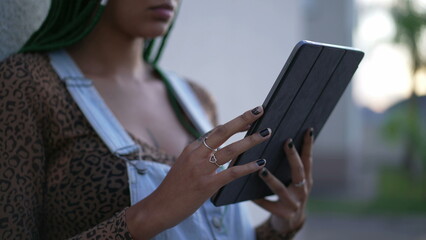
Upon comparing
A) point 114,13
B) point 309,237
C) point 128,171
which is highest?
point 114,13

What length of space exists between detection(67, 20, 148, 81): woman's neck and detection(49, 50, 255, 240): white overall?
9cm

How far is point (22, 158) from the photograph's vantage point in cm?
143

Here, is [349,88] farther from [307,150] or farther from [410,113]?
[307,150]

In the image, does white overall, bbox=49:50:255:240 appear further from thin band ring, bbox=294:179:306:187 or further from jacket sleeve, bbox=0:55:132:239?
thin band ring, bbox=294:179:306:187

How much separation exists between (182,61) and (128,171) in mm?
1801

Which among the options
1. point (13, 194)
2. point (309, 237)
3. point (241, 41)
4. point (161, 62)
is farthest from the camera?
point (309, 237)

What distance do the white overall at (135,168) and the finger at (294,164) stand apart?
0.26 m

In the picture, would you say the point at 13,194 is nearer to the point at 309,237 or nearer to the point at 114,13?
the point at 114,13

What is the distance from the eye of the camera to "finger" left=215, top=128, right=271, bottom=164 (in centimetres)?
124

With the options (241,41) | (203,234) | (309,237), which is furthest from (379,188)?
(203,234)

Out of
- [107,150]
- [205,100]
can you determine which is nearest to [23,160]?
[107,150]

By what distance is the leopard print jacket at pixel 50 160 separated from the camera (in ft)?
4.70

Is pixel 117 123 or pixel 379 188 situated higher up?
pixel 117 123

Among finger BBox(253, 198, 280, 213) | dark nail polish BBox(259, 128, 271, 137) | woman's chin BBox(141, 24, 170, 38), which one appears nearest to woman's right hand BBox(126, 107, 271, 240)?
dark nail polish BBox(259, 128, 271, 137)
